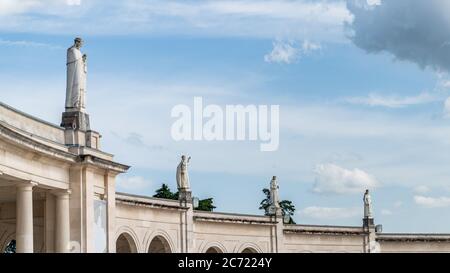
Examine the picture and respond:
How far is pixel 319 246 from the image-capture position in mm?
88125

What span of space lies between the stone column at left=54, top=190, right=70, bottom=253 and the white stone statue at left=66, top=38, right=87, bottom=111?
4772 mm

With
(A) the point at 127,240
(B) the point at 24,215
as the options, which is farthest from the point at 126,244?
(B) the point at 24,215

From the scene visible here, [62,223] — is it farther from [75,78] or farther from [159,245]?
[159,245]

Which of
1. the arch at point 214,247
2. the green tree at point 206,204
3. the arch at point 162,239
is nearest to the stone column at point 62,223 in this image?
the arch at point 162,239

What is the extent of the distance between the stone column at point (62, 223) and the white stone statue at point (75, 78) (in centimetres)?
477

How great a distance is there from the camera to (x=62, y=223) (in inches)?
1987

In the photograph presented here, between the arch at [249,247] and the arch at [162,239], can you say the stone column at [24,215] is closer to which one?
the arch at [162,239]

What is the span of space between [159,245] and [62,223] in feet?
73.0

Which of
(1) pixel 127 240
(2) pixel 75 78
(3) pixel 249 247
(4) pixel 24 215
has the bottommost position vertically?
(4) pixel 24 215

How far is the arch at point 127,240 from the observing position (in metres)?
64.9

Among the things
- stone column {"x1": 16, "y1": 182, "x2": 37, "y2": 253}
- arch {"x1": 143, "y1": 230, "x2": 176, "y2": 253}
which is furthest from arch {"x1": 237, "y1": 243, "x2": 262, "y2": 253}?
stone column {"x1": 16, "y1": 182, "x2": 37, "y2": 253}

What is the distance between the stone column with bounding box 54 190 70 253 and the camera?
166 ft
